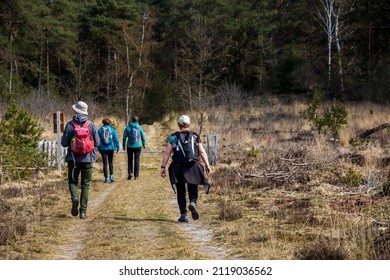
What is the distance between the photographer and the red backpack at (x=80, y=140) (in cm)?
809

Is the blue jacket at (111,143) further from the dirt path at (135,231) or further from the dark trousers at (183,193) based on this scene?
the dark trousers at (183,193)

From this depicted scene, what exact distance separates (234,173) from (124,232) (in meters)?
5.91

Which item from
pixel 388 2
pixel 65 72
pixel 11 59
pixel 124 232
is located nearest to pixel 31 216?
pixel 124 232

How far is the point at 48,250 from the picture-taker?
6.36m

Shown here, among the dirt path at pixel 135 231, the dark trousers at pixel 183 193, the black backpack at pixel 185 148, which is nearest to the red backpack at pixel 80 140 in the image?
the dirt path at pixel 135 231

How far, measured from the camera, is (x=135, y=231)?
7473 millimetres

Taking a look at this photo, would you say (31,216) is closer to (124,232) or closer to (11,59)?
(124,232)

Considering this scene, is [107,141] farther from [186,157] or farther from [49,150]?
[186,157]

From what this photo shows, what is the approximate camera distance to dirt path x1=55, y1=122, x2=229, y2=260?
6.16 metres

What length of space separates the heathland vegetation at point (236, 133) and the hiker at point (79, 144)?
65 cm

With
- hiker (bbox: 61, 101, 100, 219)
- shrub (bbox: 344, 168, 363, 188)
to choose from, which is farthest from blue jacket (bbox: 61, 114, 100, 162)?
Answer: shrub (bbox: 344, 168, 363, 188)

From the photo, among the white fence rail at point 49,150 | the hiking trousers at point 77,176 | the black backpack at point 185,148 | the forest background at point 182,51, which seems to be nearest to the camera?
the black backpack at point 185,148

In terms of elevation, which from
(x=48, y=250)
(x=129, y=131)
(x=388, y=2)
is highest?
(x=388, y=2)

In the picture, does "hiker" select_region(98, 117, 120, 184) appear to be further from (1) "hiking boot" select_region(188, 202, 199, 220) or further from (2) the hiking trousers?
(1) "hiking boot" select_region(188, 202, 199, 220)
